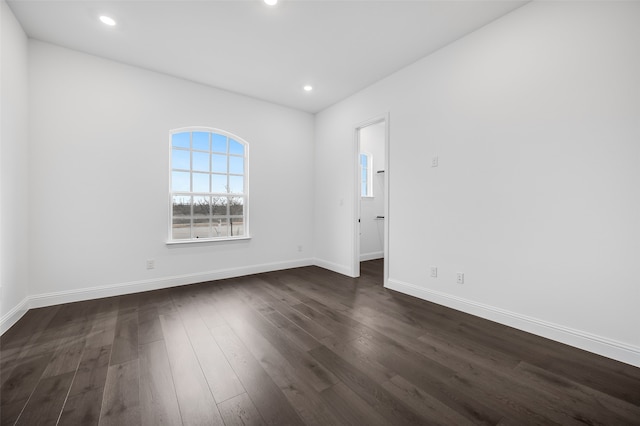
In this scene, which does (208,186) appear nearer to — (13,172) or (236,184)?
(236,184)

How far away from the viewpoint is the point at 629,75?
1918 millimetres

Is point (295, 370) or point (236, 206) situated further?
point (236, 206)

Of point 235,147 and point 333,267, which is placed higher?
point 235,147

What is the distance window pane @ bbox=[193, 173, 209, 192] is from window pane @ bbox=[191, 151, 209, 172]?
0.09m

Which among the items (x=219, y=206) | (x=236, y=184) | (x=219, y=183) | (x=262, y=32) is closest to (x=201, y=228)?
(x=219, y=206)

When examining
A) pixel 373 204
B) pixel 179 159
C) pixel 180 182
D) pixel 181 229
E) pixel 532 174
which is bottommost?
pixel 181 229

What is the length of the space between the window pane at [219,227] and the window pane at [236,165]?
829 mm

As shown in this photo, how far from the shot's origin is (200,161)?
4.04 meters

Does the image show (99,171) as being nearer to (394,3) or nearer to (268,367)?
(268,367)

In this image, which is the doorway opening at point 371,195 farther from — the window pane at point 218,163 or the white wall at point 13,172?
the white wall at point 13,172

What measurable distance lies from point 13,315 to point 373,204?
18.3ft

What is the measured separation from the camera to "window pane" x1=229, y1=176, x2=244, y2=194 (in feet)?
14.3

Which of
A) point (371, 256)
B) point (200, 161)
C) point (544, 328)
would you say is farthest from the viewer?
point (371, 256)

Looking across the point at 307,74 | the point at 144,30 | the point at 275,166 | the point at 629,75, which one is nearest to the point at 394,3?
the point at 307,74
